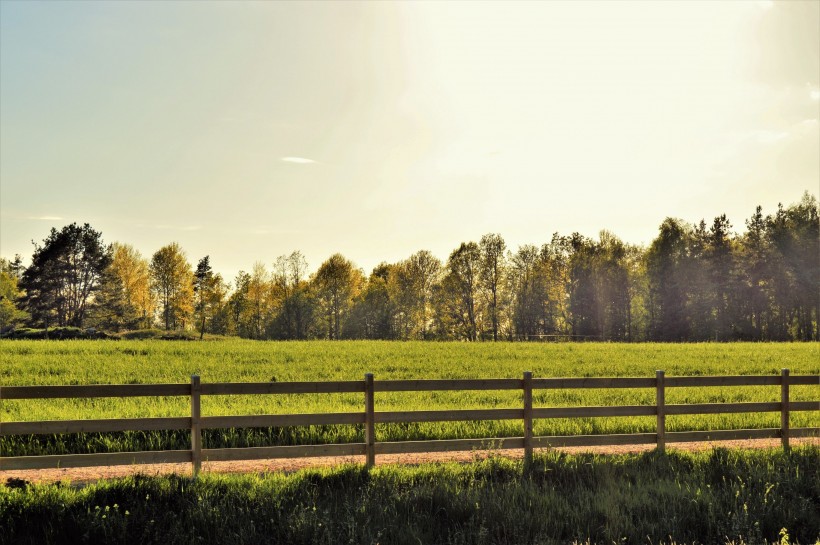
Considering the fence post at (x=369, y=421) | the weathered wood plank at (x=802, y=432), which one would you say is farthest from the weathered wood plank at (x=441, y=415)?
the weathered wood plank at (x=802, y=432)

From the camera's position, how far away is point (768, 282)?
78750mm

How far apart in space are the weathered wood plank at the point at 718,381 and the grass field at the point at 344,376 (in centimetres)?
292

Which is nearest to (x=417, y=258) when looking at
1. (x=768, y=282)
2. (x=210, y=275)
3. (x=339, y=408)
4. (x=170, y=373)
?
(x=210, y=275)

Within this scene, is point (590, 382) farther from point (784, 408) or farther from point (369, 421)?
point (784, 408)

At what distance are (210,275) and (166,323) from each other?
8791mm

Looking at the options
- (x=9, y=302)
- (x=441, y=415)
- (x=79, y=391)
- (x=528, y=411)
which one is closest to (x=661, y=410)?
(x=528, y=411)

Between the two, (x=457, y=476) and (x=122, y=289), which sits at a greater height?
(x=122, y=289)

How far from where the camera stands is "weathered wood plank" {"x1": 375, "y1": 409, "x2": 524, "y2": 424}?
10.1 metres

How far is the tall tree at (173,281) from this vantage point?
82188 mm

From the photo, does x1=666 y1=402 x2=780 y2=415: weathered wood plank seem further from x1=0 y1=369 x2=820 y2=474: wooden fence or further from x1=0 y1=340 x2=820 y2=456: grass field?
x1=0 y1=340 x2=820 y2=456: grass field

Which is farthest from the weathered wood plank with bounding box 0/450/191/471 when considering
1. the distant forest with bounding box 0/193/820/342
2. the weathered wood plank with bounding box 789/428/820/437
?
the distant forest with bounding box 0/193/820/342

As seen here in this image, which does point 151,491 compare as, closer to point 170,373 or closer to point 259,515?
point 259,515

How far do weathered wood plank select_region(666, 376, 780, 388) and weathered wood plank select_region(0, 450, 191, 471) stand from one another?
8.15 metres

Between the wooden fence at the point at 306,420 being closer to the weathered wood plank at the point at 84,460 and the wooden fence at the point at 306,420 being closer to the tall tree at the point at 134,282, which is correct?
the weathered wood plank at the point at 84,460
